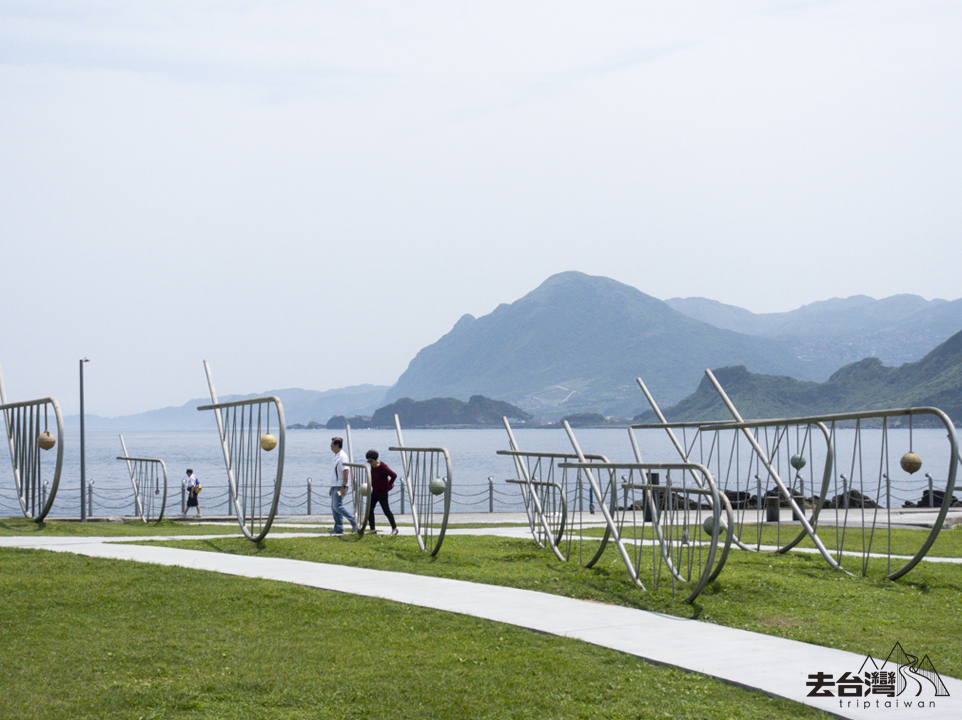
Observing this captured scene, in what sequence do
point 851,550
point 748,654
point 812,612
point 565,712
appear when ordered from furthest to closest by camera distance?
point 851,550
point 812,612
point 748,654
point 565,712

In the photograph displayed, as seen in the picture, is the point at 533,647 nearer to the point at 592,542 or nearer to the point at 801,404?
the point at 592,542

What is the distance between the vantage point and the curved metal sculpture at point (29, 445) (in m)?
15.9

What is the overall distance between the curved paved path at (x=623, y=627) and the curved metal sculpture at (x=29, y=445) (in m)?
4.05

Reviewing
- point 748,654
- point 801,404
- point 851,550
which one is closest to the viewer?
point 748,654

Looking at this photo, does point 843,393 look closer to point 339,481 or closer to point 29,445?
point 339,481

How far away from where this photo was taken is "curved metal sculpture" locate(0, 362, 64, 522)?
1592 centimetres

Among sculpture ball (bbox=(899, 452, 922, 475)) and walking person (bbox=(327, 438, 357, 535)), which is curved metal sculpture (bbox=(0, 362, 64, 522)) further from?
sculpture ball (bbox=(899, 452, 922, 475))

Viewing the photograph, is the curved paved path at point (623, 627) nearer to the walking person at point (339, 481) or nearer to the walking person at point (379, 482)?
the walking person at point (379, 482)

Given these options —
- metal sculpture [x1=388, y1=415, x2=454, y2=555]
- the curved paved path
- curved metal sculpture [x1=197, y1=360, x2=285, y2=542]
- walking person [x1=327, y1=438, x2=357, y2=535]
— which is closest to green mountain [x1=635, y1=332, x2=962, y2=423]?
walking person [x1=327, y1=438, x2=357, y2=535]

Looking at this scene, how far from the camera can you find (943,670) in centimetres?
688

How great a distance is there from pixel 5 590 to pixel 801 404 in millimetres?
194198

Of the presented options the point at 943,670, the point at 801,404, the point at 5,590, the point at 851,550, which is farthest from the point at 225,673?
the point at 801,404

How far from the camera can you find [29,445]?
16453mm

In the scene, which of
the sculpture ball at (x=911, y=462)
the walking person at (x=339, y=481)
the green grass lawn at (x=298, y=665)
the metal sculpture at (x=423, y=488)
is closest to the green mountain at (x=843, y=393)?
the walking person at (x=339, y=481)
